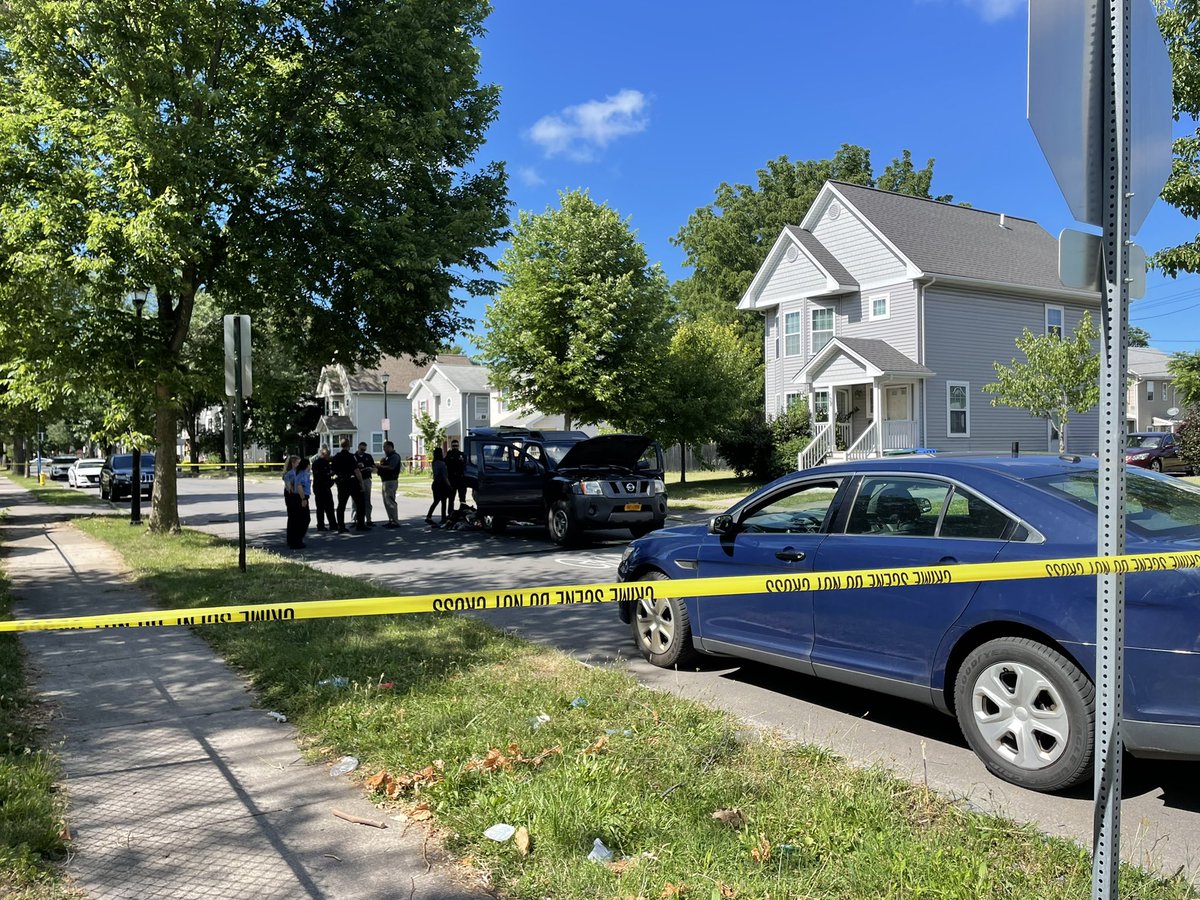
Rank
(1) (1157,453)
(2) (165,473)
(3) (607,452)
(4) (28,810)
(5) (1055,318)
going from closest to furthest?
(4) (28,810)
(3) (607,452)
(2) (165,473)
(5) (1055,318)
(1) (1157,453)

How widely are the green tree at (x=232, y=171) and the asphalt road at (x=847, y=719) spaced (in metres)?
4.95

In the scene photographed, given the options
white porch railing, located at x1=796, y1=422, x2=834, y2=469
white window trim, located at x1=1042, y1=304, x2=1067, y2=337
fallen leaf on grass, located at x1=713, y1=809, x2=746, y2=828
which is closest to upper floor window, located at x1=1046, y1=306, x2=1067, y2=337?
white window trim, located at x1=1042, y1=304, x2=1067, y2=337

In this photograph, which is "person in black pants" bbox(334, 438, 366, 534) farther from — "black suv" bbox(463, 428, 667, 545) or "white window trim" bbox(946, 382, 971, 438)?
"white window trim" bbox(946, 382, 971, 438)

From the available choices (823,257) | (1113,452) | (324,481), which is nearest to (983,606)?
(1113,452)

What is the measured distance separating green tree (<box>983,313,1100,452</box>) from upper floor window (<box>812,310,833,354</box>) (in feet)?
25.0

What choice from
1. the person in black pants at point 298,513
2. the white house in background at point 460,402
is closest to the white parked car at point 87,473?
the white house in background at point 460,402

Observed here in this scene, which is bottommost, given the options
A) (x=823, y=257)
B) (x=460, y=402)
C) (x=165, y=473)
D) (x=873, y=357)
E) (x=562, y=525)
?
(x=562, y=525)

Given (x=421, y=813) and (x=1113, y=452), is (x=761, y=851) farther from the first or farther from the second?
(x=1113, y=452)

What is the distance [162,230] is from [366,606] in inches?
412

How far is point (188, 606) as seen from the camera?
921 cm

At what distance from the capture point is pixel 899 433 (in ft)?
→ 92.6

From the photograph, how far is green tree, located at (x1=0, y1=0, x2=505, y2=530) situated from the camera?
42.8 feet

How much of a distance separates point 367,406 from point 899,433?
4929cm

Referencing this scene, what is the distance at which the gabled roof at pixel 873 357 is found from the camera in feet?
89.7
